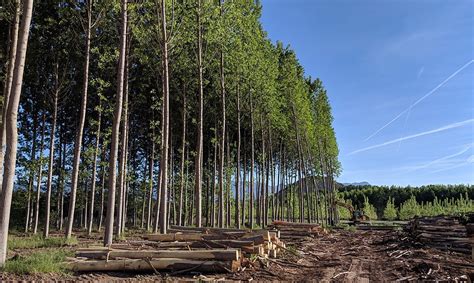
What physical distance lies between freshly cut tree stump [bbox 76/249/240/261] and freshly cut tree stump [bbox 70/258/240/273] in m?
0.14

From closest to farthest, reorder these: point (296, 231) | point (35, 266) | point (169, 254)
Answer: point (35, 266), point (169, 254), point (296, 231)

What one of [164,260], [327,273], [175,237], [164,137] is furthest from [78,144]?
[327,273]

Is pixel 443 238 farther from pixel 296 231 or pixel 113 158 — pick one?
pixel 113 158

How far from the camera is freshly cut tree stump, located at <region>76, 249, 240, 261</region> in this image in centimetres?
940

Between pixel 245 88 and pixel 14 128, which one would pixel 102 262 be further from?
pixel 245 88

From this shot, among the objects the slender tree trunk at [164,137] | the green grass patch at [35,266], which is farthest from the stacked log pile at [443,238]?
the green grass patch at [35,266]

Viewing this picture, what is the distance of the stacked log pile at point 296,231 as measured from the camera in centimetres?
2126

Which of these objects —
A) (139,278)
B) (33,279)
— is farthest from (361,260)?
(33,279)

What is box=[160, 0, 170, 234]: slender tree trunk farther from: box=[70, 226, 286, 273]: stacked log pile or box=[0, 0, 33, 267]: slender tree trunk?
box=[0, 0, 33, 267]: slender tree trunk

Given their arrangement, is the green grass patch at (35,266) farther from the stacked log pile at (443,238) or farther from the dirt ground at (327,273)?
the stacked log pile at (443,238)

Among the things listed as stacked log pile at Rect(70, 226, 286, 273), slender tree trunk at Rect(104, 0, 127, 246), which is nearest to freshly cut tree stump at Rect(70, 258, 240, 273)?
stacked log pile at Rect(70, 226, 286, 273)

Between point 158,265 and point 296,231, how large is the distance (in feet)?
47.2

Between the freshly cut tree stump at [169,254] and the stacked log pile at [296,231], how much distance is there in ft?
38.9

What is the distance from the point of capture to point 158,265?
922 cm
